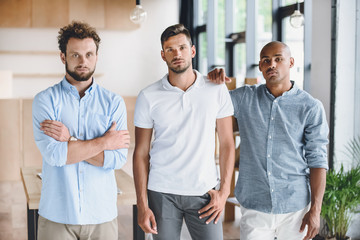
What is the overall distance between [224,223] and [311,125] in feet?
7.78

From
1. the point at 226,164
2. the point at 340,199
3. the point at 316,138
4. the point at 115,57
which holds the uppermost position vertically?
the point at 115,57

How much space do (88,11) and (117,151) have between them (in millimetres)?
6460

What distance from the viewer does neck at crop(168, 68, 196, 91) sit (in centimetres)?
191

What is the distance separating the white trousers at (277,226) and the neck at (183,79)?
70cm

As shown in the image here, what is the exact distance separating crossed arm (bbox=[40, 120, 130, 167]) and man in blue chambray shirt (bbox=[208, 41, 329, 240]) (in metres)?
0.58

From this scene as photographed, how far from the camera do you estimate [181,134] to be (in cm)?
186

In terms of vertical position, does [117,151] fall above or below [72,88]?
below

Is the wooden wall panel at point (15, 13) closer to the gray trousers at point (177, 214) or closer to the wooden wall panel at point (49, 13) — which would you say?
the wooden wall panel at point (49, 13)

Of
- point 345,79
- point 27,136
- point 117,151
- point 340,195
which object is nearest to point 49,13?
point 27,136

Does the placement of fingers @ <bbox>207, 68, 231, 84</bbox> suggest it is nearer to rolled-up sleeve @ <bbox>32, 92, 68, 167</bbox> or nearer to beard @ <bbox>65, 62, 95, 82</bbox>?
beard @ <bbox>65, 62, 95, 82</bbox>

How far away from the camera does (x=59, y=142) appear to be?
188cm

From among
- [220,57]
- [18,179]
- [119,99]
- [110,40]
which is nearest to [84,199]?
[119,99]

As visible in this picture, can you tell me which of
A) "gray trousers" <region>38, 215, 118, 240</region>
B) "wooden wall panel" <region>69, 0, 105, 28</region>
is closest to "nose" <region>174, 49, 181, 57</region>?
"gray trousers" <region>38, 215, 118, 240</region>

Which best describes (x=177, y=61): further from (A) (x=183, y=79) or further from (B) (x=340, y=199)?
(B) (x=340, y=199)
